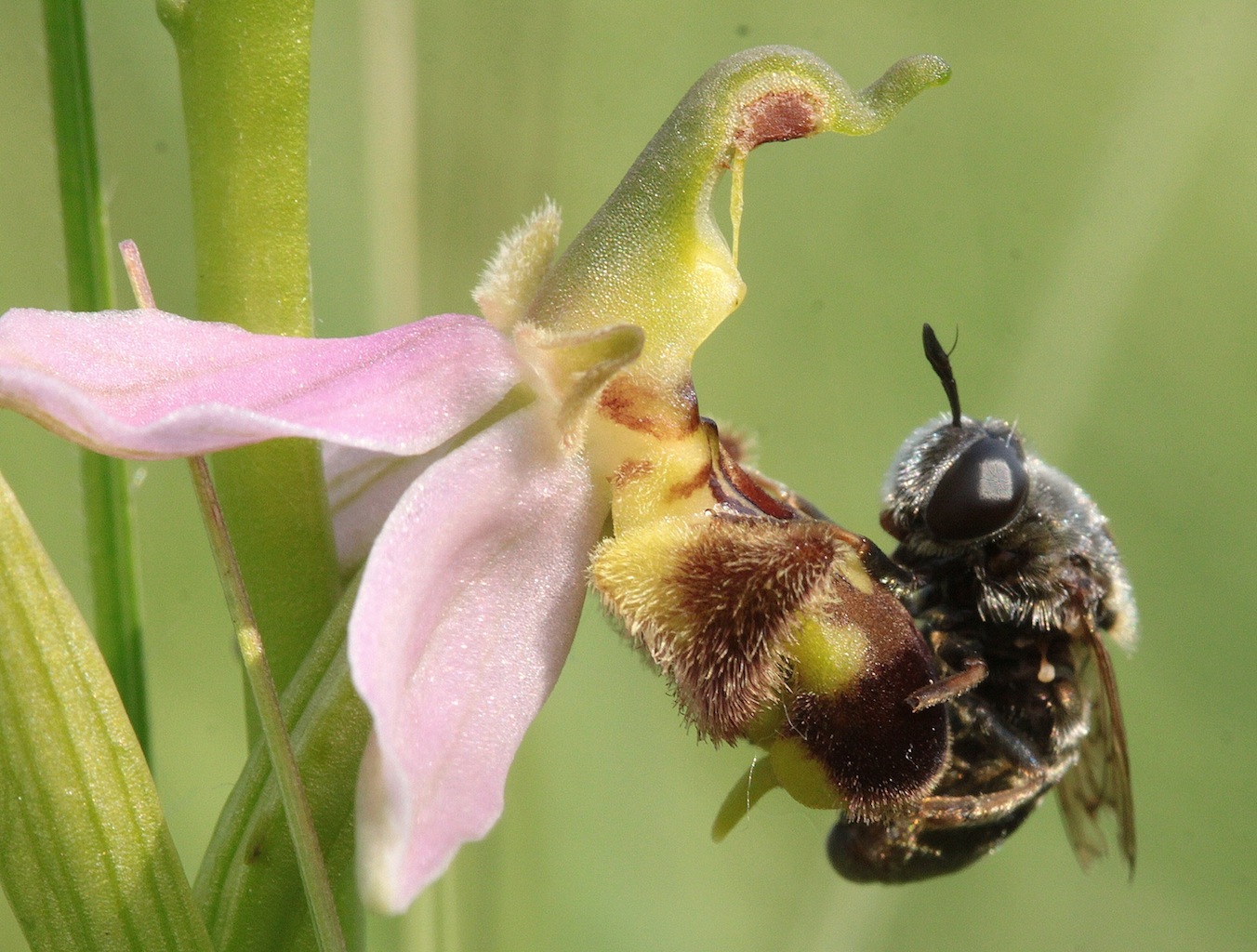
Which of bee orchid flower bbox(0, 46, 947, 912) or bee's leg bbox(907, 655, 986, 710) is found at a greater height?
bee orchid flower bbox(0, 46, 947, 912)

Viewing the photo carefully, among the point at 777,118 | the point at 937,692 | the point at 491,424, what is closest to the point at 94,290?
the point at 491,424

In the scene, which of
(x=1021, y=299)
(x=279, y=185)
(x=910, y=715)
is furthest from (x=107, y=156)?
(x=1021, y=299)

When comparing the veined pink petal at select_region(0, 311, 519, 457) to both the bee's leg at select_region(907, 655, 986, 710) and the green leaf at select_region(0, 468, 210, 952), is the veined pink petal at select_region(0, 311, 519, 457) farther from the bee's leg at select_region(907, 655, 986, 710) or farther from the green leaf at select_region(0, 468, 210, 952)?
the bee's leg at select_region(907, 655, 986, 710)

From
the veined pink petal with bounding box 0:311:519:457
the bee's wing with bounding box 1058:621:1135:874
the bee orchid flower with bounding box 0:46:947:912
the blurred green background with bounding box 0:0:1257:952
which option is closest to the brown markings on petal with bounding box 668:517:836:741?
the bee orchid flower with bounding box 0:46:947:912

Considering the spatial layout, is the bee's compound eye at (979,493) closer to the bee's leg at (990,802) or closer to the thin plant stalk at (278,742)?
the bee's leg at (990,802)

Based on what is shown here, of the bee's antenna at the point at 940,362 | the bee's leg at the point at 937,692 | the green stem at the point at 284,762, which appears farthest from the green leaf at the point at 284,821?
the bee's antenna at the point at 940,362

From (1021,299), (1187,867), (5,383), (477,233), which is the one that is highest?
(5,383)

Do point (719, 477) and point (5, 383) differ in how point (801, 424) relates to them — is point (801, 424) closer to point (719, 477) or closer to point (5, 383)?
point (719, 477)
